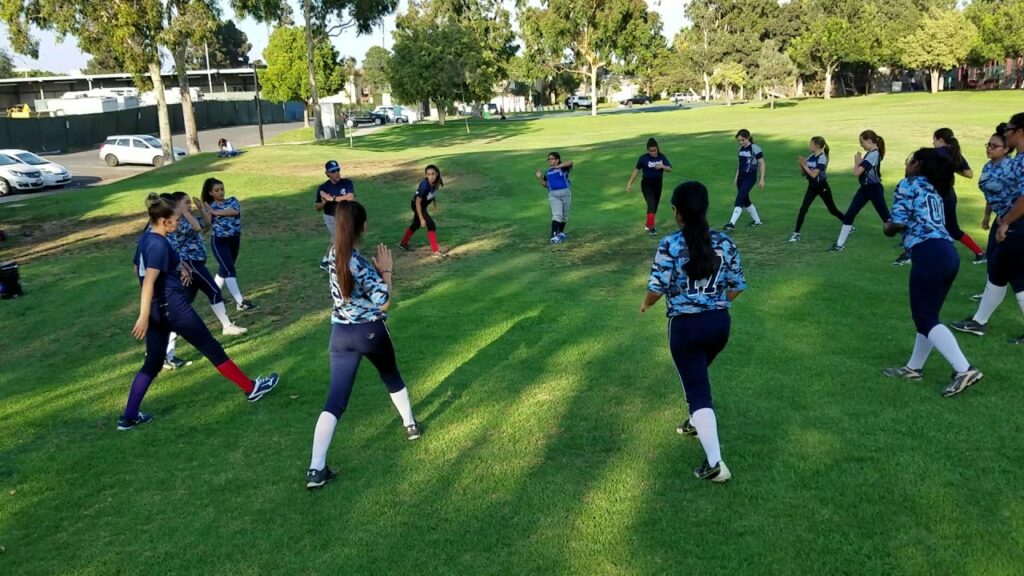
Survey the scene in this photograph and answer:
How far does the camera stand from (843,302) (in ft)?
28.2

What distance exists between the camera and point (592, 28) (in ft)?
205

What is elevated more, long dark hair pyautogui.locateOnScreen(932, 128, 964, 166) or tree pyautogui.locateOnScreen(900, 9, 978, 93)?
tree pyautogui.locateOnScreen(900, 9, 978, 93)

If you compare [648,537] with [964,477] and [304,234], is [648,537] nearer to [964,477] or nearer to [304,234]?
[964,477]

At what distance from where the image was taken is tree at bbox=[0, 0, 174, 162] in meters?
31.5

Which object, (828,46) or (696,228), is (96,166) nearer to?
(696,228)

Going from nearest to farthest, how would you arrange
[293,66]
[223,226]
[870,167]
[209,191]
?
[209,191], [223,226], [870,167], [293,66]

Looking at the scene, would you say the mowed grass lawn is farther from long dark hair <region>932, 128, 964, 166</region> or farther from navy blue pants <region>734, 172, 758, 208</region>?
navy blue pants <region>734, 172, 758, 208</region>

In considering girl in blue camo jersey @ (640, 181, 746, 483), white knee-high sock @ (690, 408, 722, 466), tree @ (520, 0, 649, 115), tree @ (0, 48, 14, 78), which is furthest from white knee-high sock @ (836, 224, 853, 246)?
tree @ (0, 48, 14, 78)

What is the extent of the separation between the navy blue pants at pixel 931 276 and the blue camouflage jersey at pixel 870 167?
18.7 ft

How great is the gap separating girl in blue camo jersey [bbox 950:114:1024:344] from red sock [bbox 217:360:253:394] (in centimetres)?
737

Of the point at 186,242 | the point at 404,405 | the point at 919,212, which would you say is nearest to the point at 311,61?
the point at 186,242

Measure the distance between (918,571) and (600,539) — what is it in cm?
174

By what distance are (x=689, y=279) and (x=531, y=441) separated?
1950 millimetres

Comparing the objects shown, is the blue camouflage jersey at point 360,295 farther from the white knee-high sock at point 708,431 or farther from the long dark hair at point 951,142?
the long dark hair at point 951,142
